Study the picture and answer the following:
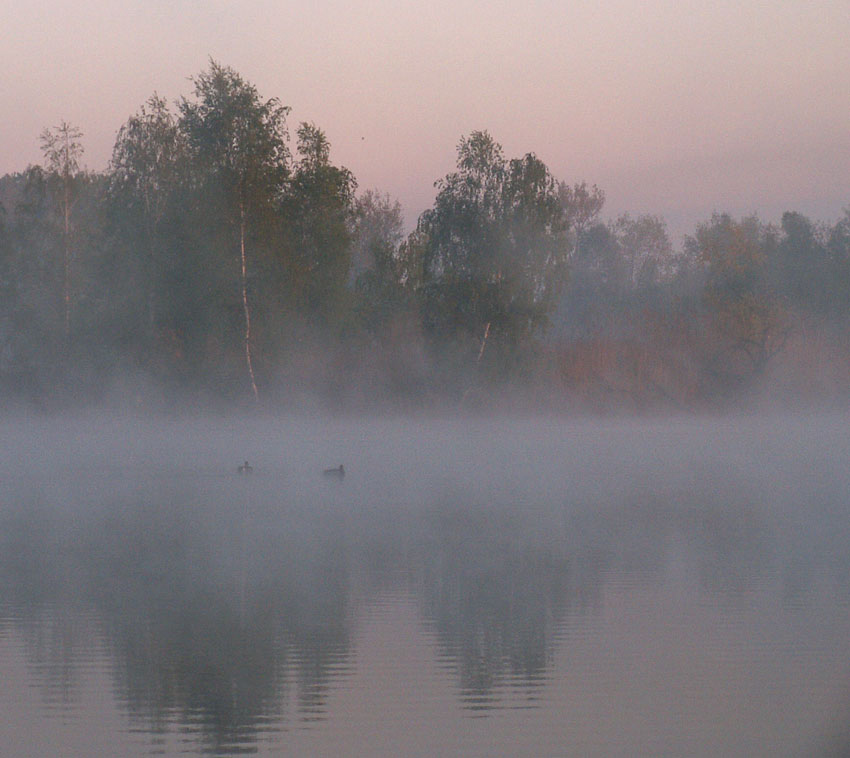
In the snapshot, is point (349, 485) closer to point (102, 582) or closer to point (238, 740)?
point (102, 582)

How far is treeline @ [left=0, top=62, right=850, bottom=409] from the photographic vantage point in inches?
2018

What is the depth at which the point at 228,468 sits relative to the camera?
34.9 meters

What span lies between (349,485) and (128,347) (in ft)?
89.0

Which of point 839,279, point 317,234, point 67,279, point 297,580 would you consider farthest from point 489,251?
point 297,580

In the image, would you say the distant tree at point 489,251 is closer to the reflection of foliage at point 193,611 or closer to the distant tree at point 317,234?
the distant tree at point 317,234

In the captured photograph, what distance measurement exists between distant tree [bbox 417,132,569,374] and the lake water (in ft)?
89.1

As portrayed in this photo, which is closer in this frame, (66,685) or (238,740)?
(238,740)

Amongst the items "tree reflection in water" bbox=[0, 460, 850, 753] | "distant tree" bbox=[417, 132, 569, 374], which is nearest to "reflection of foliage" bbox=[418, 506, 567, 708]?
"tree reflection in water" bbox=[0, 460, 850, 753]

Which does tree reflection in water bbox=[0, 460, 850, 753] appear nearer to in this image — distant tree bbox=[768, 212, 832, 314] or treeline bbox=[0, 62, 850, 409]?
treeline bbox=[0, 62, 850, 409]

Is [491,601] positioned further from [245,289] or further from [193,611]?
[245,289]

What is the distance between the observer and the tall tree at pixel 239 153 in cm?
5041

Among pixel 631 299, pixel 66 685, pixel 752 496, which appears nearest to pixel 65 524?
pixel 66 685

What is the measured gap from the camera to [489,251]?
5728 centimetres

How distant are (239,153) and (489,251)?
1220cm
